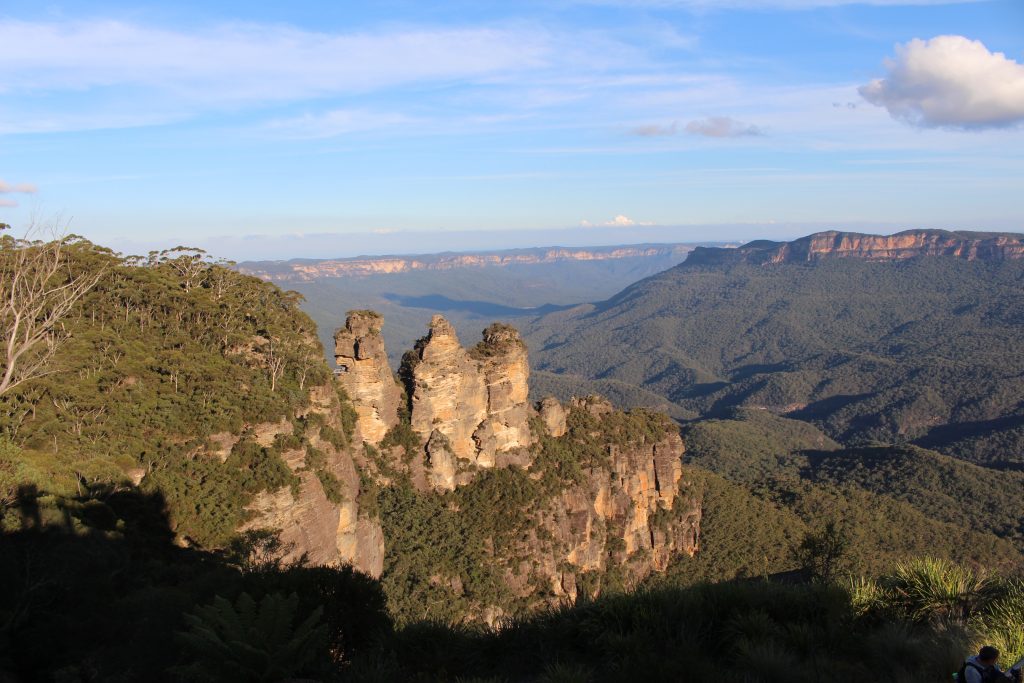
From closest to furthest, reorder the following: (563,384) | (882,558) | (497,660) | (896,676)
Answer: (896,676), (497,660), (882,558), (563,384)

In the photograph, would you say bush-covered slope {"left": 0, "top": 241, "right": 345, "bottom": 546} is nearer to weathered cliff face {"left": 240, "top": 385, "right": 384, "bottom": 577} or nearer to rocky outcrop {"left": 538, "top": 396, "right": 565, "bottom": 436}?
weathered cliff face {"left": 240, "top": 385, "right": 384, "bottom": 577}

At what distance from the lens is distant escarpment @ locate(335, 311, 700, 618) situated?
121 ft

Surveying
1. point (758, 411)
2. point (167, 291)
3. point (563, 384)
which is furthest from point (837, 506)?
point (563, 384)

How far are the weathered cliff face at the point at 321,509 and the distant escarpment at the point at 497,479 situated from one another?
113 inches

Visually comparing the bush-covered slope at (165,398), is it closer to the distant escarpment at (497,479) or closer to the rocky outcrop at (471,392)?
the distant escarpment at (497,479)

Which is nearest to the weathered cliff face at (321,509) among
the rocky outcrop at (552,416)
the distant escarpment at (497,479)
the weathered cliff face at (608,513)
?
the distant escarpment at (497,479)

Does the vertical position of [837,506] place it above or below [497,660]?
below

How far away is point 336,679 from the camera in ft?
28.8

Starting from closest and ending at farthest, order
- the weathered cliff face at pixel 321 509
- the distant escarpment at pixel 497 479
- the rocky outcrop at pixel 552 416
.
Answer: the weathered cliff face at pixel 321 509
the distant escarpment at pixel 497 479
the rocky outcrop at pixel 552 416

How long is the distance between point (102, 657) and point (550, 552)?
3373 centimetres

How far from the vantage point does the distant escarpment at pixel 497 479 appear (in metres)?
37.0

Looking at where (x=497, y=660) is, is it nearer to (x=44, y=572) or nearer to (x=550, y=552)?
(x=44, y=572)

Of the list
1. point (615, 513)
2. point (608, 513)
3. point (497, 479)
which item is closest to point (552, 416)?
point (497, 479)

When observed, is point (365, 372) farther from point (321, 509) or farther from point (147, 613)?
point (147, 613)
